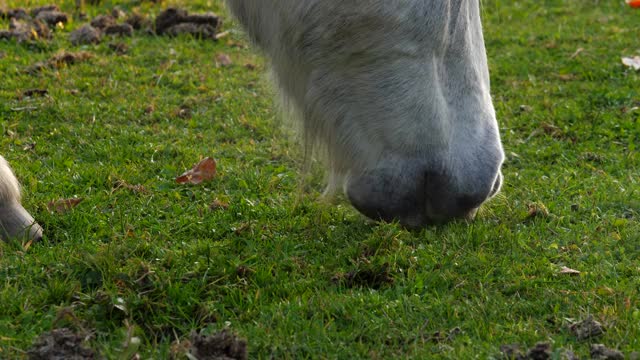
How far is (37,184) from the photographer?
4.00 meters

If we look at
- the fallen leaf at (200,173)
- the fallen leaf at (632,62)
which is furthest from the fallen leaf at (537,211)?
the fallen leaf at (632,62)

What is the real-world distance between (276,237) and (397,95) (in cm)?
87

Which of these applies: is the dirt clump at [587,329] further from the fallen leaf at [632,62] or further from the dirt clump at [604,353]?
the fallen leaf at [632,62]

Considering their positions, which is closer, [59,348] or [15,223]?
[59,348]

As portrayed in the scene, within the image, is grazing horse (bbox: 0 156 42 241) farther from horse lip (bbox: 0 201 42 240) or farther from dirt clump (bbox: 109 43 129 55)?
dirt clump (bbox: 109 43 129 55)

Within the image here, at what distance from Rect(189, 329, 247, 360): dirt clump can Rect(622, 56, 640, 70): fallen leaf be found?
163 inches

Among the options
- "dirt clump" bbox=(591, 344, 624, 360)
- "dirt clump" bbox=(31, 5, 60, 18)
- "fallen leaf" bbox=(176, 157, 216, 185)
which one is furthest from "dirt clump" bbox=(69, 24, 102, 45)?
"dirt clump" bbox=(591, 344, 624, 360)

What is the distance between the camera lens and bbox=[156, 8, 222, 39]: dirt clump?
661cm

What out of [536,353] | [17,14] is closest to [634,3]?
[17,14]

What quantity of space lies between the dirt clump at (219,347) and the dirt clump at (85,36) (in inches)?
167

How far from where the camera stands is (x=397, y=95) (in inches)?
112

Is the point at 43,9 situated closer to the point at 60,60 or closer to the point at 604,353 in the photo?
the point at 60,60

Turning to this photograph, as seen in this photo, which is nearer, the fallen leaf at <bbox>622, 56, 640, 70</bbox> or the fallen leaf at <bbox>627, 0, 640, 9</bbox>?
the fallen leaf at <bbox>622, 56, 640, 70</bbox>

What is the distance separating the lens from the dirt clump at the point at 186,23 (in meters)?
6.61
